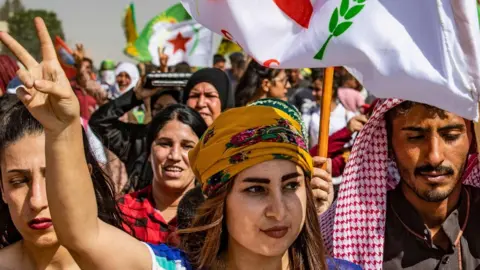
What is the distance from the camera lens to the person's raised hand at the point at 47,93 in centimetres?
273

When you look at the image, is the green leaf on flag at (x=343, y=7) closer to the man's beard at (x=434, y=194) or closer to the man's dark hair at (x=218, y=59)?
the man's beard at (x=434, y=194)

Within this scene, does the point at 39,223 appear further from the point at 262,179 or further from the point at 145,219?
the point at 145,219

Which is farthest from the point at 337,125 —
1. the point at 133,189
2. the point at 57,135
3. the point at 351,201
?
the point at 57,135

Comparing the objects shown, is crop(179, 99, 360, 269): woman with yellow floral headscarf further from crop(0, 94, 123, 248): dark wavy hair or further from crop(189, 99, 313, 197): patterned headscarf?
crop(0, 94, 123, 248): dark wavy hair

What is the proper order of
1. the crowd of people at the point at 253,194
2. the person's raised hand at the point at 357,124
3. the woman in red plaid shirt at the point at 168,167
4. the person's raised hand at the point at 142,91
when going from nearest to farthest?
the crowd of people at the point at 253,194, the woman in red plaid shirt at the point at 168,167, the person's raised hand at the point at 357,124, the person's raised hand at the point at 142,91

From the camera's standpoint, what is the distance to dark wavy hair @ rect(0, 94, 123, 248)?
368cm

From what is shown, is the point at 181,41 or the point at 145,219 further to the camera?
the point at 181,41

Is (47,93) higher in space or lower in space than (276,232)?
higher

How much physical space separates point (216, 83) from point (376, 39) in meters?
3.78

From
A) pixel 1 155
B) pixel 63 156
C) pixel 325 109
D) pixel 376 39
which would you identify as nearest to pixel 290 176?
pixel 376 39

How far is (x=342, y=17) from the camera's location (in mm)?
3496

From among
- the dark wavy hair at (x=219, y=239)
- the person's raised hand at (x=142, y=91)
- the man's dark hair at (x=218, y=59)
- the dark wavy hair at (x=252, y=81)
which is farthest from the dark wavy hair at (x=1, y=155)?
the man's dark hair at (x=218, y=59)

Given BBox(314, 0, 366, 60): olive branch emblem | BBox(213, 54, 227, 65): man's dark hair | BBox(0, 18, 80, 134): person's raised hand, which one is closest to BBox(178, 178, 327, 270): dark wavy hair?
BBox(314, 0, 366, 60): olive branch emblem

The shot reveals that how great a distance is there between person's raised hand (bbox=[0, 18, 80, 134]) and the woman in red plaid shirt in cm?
250
